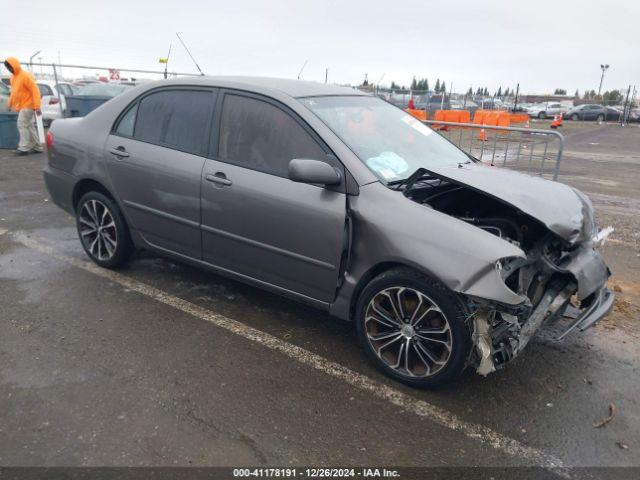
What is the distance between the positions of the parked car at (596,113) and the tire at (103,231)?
43228 millimetres

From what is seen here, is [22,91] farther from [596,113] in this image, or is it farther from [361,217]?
[596,113]

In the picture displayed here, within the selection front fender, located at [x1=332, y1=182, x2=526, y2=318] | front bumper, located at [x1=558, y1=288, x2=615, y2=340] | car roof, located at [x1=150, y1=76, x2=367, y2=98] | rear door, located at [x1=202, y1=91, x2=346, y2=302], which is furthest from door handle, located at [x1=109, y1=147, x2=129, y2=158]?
front bumper, located at [x1=558, y1=288, x2=615, y2=340]

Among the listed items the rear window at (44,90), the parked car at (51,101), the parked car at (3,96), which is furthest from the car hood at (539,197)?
the rear window at (44,90)

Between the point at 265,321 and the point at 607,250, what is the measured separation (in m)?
4.23

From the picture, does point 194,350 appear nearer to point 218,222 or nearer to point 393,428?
point 218,222

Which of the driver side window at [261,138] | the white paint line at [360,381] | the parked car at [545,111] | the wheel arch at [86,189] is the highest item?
the driver side window at [261,138]

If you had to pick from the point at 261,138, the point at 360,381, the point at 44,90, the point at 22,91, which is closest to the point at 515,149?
the point at 261,138

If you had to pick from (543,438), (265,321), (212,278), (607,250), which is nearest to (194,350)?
(265,321)

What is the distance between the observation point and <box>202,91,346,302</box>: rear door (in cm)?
325

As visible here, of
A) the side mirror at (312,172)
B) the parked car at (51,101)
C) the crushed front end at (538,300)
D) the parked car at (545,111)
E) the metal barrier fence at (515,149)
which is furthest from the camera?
the parked car at (545,111)

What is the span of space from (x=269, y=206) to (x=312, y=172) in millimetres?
483

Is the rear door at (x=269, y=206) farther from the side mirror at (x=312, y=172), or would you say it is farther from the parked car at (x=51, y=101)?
the parked car at (x=51, y=101)

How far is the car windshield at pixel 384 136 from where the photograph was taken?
3.43 metres

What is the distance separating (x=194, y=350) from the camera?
3.43 m
